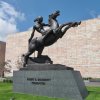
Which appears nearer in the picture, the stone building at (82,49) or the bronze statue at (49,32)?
the bronze statue at (49,32)

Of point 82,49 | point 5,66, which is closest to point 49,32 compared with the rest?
point 82,49

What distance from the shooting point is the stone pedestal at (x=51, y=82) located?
42.2 ft

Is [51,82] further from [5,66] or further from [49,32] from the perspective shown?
[5,66]

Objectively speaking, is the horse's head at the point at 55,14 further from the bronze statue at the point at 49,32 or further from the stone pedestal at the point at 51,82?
the stone pedestal at the point at 51,82

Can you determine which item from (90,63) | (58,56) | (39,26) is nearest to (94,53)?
(90,63)

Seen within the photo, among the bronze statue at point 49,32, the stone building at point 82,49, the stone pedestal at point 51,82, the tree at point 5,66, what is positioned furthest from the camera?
the tree at point 5,66

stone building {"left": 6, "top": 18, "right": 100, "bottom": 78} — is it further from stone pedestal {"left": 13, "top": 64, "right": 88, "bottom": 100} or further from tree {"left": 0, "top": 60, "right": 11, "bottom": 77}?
stone pedestal {"left": 13, "top": 64, "right": 88, "bottom": 100}

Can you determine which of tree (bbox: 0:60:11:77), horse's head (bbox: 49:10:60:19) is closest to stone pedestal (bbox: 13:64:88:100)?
horse's head (bbox: 49:10:60:19)

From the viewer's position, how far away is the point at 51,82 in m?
13.5

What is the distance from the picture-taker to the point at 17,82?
15297 millimetres

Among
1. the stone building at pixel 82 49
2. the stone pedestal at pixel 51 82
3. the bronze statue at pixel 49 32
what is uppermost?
the stone building at pixel 82 49

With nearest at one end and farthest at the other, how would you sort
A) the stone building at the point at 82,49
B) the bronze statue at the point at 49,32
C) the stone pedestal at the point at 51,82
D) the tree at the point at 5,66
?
the stone pedestal at the point at 51,82
the bronze statue at the point at 49,32
the stone building at the point at 82,49
the tree at the point at 5,66

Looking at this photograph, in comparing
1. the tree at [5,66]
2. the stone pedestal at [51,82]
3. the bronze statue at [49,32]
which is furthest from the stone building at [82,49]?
the stone pedestal at [51,82]

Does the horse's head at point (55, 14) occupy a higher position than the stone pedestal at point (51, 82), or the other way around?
the horse's head at point (55, 14)
